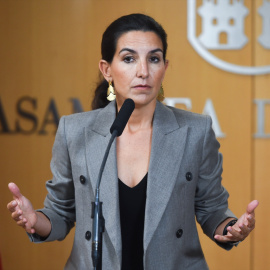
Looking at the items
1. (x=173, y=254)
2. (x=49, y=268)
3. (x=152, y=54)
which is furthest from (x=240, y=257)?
(x=152, y=54)

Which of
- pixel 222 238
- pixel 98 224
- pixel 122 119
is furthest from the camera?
pixel 222 238

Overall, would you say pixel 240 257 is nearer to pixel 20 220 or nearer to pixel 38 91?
pixel 38 91

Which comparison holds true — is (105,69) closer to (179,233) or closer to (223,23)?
(179,233)

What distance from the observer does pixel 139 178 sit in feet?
5.65

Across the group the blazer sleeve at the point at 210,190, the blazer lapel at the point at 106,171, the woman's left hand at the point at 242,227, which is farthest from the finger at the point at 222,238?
the blazer lapel at the point at 106,171

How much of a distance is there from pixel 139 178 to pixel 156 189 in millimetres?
97

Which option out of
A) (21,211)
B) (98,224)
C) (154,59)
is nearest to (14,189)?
(21,211)

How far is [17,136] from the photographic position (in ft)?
11.3

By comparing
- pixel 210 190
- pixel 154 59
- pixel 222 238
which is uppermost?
pixel 154 59

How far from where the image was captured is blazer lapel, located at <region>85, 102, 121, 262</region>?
5.33ft

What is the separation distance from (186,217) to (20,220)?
54 cm

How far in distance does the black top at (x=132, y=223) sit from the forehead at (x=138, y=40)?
47 cm

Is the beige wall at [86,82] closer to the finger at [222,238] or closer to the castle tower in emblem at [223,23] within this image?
the castle tower in emblem at [223,23]

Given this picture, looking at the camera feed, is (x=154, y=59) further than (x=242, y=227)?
Yes
